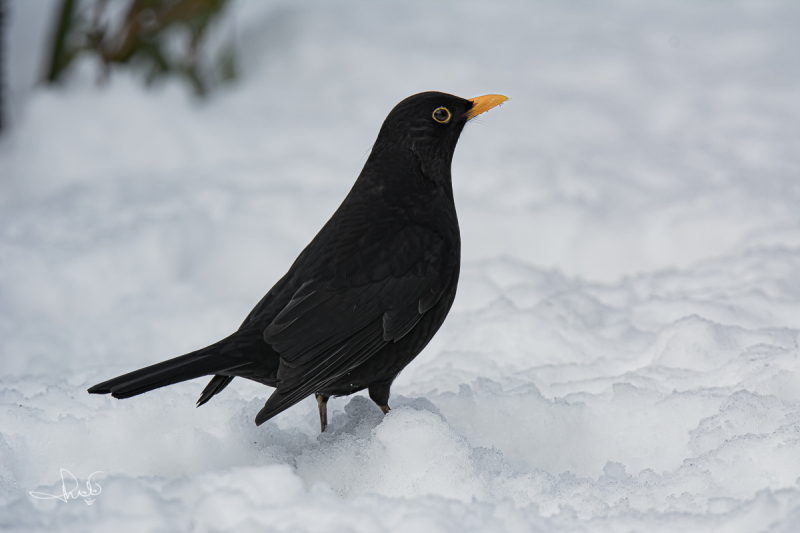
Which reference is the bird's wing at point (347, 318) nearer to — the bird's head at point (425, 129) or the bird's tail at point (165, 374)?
the bird's tail at point (165, 374)

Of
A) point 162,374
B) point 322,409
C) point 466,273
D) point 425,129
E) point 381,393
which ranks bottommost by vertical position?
point 322,409

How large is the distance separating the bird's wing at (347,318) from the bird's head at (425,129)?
14.9 inches

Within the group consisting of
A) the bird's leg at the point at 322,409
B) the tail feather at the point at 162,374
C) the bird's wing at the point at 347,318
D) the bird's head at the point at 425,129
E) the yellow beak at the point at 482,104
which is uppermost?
the yellow beak at the point at 482,104

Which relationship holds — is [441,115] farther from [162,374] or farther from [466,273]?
[466,273]

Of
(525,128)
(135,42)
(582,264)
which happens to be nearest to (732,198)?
(582,264)

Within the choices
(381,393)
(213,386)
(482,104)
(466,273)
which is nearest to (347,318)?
(381,393)

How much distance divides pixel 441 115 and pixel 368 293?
847 millimetres

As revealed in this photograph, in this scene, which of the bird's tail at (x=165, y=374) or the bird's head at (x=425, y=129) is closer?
the bird's tail at (x=165, y=374)

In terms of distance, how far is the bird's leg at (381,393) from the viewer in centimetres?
278

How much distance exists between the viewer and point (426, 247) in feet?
9.21

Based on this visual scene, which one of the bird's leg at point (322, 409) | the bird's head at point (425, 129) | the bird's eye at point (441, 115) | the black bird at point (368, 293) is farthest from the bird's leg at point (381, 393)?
the bird's eye at point (441, 115)

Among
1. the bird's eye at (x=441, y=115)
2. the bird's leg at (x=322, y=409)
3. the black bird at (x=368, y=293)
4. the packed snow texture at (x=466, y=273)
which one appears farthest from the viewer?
the bird's eye at (x=441, y=115)

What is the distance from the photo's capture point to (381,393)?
2791 mm

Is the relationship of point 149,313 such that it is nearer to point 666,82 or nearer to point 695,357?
point 695,357
